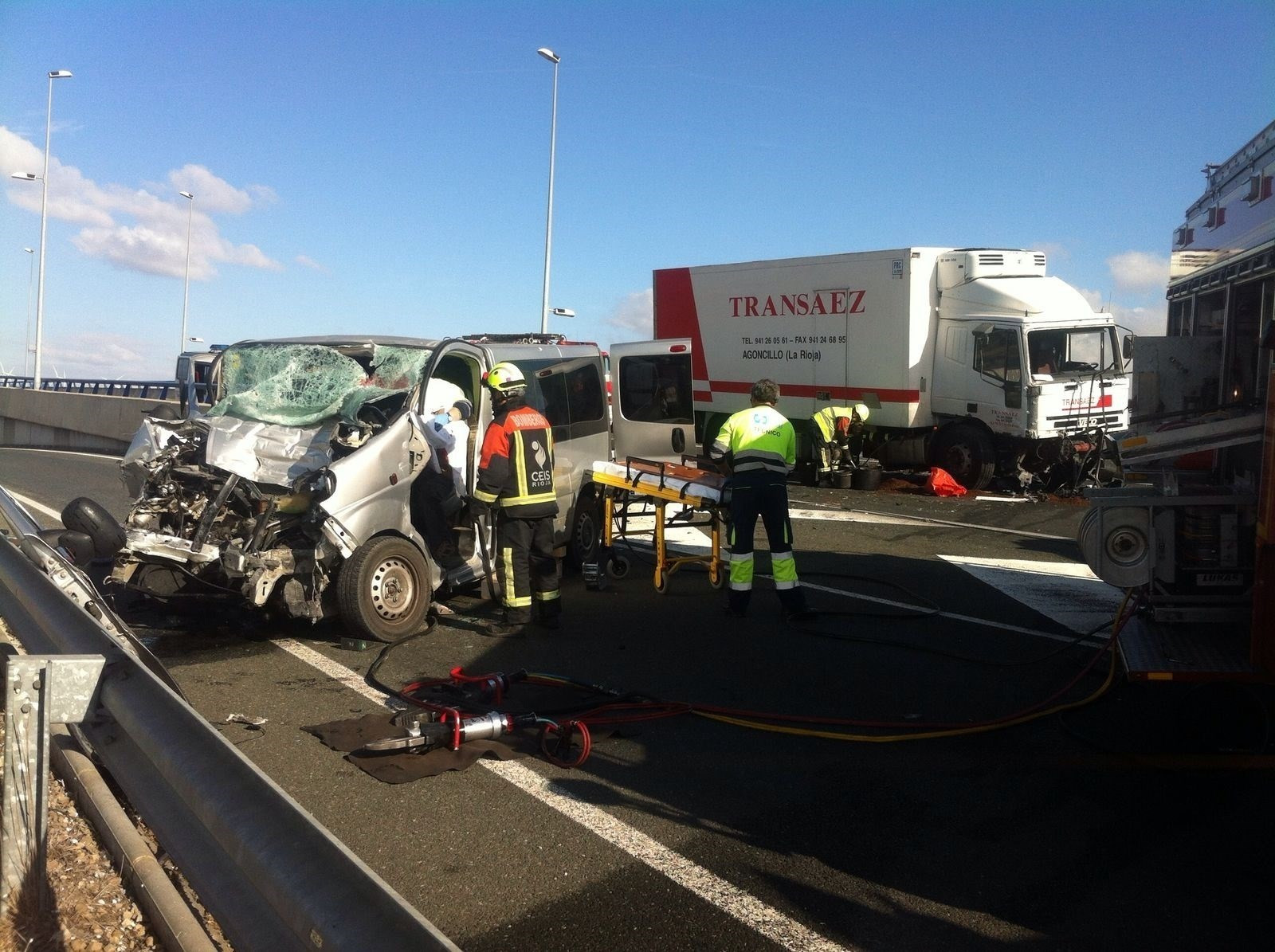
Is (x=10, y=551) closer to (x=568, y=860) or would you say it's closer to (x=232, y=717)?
(x=232, y=717)

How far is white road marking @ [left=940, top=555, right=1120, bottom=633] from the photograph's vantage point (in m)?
8.34

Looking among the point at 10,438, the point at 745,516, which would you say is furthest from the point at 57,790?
the point at 10,438

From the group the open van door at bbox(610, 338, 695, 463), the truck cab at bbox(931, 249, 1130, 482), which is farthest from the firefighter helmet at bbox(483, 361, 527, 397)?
the truck cab at bbox(931, 249, 1130, 482)

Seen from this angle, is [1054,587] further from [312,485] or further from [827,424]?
[827,424]

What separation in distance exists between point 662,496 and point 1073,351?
34.7 feet

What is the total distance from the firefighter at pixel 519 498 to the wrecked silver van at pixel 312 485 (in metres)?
0.44

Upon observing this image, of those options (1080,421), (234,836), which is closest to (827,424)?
(1080,421)

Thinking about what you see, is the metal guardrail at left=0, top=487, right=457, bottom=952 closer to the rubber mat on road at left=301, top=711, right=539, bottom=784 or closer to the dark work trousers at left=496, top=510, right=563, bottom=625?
the rubber mat on road at left=301, top=711, right=539, bottom=784

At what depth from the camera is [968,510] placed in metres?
15.1

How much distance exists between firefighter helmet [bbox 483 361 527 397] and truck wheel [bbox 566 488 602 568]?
1.96 metres

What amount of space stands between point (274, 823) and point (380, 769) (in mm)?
2806

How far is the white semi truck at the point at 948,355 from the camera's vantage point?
54.4 ft

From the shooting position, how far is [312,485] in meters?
6.97

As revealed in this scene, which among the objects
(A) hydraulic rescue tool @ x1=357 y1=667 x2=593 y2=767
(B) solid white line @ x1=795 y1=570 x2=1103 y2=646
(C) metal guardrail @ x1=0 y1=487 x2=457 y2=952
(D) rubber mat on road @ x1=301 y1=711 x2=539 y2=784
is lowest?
(D) rubber mat on road @ x1=301 y1=711 x2=539 y2=784
